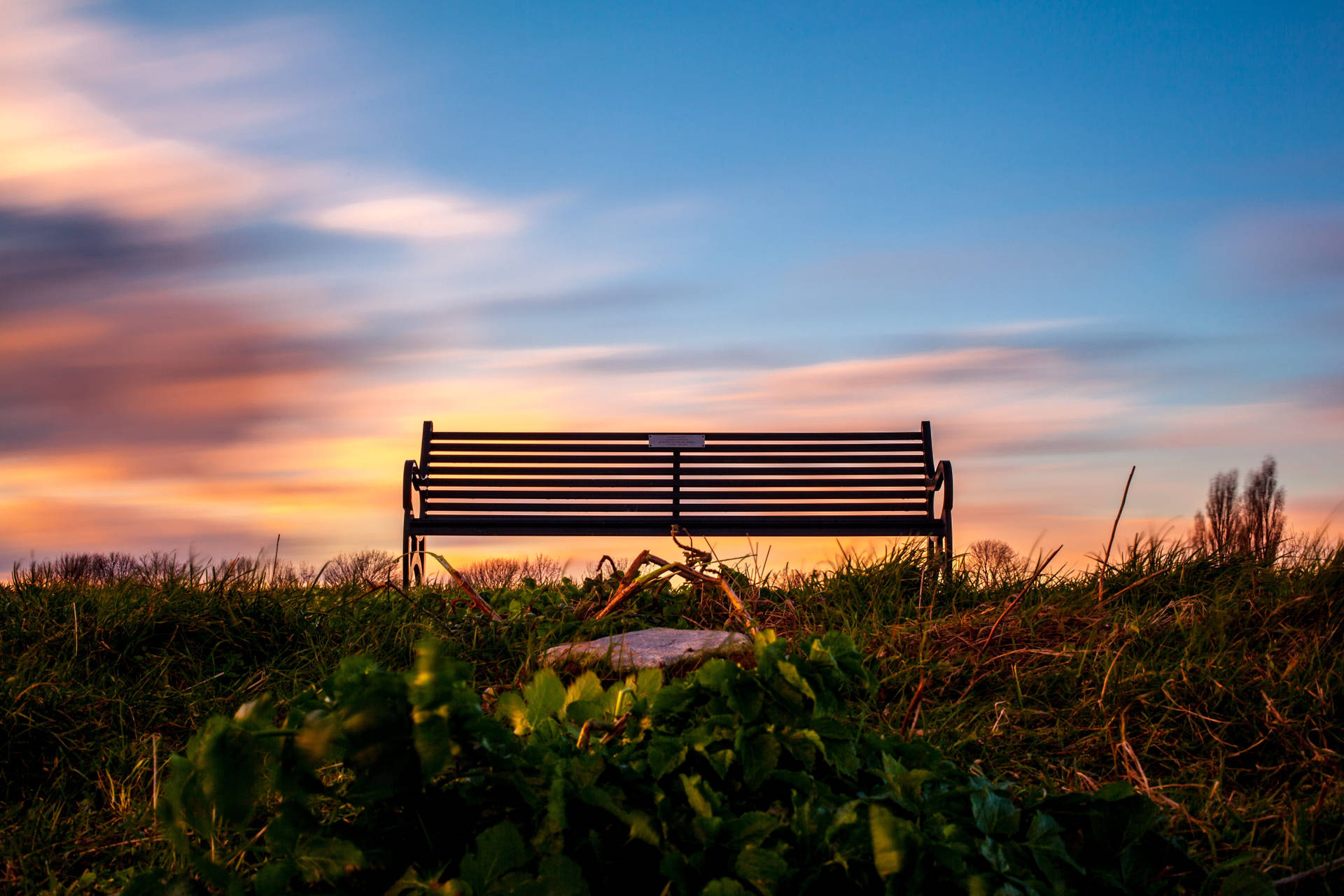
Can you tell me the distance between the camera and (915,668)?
3.28m

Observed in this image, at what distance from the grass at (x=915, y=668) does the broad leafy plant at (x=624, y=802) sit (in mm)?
481

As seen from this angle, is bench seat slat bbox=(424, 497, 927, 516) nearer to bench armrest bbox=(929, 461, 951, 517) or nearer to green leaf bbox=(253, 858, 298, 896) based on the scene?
bench armrest bbox=(929, 461, 951, 517)

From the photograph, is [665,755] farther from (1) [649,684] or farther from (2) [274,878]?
(2) [274,878]

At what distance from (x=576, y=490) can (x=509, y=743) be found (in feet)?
21.0

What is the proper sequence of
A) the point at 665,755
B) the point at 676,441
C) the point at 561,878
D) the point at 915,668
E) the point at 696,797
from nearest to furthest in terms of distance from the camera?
1. the point at 561,878
2. the point at 696,797
3. the point at 665,755
4. the point at 915,668
5. the point at 676,441

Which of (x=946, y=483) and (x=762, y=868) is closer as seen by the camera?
(x=762, y=868)

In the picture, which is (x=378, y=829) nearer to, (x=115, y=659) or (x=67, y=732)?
(x=67, y=732)

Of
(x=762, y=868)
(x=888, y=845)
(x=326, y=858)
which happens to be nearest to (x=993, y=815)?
(x=888, y=845)

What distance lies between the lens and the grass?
2.55 metres

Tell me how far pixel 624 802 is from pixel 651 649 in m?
2.11

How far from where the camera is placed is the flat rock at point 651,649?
320 cm

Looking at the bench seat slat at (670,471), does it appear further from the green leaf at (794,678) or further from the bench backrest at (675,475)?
the green leaf at (794,678)

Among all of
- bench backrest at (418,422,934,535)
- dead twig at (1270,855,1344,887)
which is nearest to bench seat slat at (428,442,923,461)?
bench backrest at (418,422,934,535)

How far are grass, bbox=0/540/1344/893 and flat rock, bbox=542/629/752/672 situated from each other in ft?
0.63
